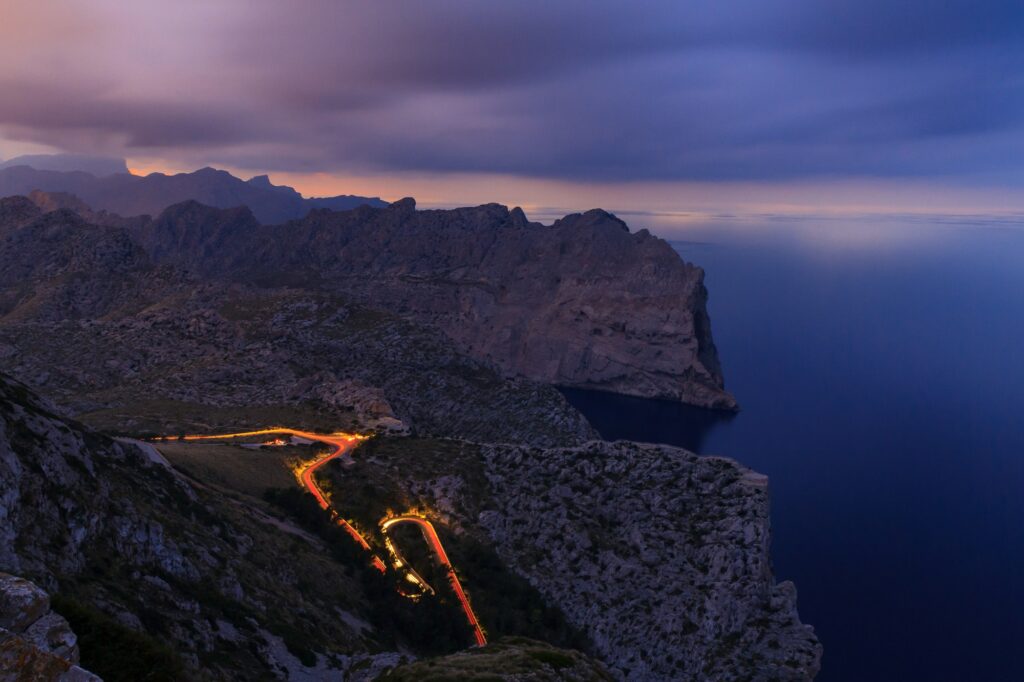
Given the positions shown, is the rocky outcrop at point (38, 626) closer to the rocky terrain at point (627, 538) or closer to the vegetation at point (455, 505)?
the vegetation at point (455, 505)

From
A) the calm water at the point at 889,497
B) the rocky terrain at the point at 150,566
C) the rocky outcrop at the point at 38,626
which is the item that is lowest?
the calm water at the point at 889,497

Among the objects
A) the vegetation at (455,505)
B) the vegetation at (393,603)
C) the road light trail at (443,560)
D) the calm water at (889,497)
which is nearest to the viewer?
the vegetation at (393,603)

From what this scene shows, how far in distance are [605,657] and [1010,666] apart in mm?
51043

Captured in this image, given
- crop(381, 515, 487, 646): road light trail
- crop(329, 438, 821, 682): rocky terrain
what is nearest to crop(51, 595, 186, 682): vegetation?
crop(381, 515, 487, 646): road light trail

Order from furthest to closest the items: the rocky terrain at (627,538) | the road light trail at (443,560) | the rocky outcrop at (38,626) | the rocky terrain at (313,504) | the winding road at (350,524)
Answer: the winding road at (350,524), the road light trail at (443,560), the rocky terrain at (627,538), the rocky terrain at (313,504), the rocky outcrop at (38,626)

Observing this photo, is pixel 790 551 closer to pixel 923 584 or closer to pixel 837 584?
pixel 837 584

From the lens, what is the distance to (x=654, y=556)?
58.5 m

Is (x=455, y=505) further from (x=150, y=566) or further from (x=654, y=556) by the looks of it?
(x=150, y=566)

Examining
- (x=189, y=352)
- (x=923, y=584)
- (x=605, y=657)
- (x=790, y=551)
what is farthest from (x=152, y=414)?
(x=923, y=584)

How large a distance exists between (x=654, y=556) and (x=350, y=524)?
3146 centimetres

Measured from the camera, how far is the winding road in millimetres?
54375

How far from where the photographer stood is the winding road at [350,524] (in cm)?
5438

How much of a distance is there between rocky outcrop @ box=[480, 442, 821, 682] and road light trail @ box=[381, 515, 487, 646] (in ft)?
19.5

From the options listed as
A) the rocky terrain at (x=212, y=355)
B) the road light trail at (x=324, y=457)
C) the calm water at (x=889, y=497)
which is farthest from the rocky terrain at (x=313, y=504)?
the calm water at (x=889, y=497)
